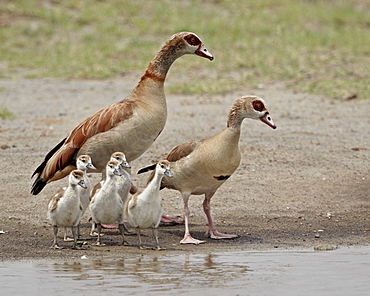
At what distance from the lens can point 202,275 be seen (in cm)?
659

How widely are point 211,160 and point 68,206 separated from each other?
1474 millimetres

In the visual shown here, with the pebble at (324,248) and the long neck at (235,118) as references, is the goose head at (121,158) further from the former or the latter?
the pebble at (324,248)

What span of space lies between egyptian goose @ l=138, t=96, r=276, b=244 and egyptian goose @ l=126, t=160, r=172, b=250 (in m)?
0.39

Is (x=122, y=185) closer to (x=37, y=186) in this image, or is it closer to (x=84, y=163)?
(x=84, y=163)

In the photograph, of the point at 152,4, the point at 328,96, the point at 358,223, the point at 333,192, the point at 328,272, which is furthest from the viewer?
the point at 152,4

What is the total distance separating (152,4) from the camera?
22.9 m

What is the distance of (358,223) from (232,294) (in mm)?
2877

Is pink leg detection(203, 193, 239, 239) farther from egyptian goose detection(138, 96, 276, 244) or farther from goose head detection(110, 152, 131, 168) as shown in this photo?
goose head detection(110, 152, 131, 168)

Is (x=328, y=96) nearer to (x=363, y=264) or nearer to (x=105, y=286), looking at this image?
(x=363, y=264)

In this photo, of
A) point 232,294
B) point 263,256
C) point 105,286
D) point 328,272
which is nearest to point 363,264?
point 328,272

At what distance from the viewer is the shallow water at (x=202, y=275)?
6191 millimetres

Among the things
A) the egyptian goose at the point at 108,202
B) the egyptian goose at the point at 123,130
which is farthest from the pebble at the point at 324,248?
the egyptian goose at the point at 123,130

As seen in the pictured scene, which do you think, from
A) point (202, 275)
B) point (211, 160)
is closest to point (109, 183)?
point (211, 160)

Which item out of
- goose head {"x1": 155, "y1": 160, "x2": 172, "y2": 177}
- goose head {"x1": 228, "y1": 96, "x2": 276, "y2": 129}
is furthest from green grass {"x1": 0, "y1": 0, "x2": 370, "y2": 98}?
goose head {"x1": 155, "y1": 160, "x2": 172, "y2": 177}
